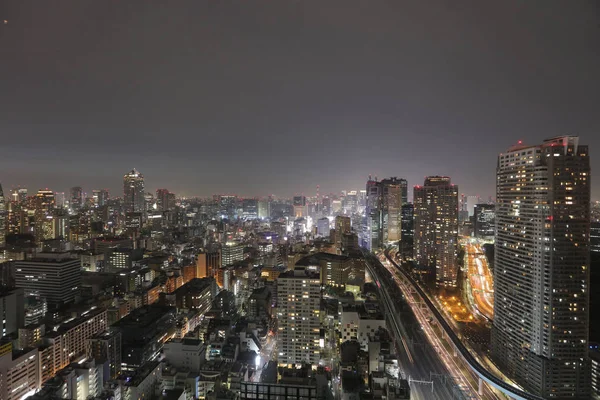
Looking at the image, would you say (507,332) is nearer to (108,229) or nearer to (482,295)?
(482,295)

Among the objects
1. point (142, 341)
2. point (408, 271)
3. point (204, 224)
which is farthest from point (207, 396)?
point (204, 224)

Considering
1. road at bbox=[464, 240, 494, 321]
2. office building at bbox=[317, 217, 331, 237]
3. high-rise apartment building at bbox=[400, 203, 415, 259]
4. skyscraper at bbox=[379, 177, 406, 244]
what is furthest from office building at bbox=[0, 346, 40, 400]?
office building at bbox=[317, 217, 331, 237]

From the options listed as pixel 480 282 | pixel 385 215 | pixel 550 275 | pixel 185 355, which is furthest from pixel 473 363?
pixel 385 215

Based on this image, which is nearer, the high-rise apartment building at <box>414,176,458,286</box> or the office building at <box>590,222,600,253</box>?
the office building at <box>590,222,600,253</box>

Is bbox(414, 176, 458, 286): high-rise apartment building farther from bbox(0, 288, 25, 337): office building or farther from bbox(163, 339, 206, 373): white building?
bbox(0, 288, 25, 337): office building

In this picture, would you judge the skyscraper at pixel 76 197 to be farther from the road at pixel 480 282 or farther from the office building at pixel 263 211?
the road at pixel 480 282

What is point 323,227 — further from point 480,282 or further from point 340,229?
point 480,282
